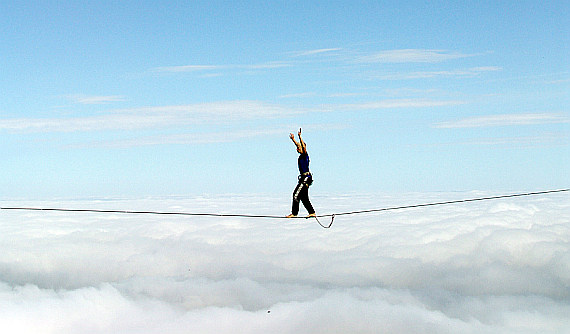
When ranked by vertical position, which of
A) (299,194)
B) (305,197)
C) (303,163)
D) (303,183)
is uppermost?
(303,163)

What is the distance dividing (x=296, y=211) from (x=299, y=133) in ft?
10.6

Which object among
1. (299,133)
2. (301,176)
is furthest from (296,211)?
(299,133)

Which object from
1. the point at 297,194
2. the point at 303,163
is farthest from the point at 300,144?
the point at 297,194

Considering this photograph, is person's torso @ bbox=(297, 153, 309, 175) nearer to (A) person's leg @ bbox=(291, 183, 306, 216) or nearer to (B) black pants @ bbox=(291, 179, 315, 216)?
(B) black pants @ bbox=(291, 179, 315, 216)

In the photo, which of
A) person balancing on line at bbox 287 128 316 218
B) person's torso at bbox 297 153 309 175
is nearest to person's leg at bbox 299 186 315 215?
person balancing on line at bbox 287 128 316 218

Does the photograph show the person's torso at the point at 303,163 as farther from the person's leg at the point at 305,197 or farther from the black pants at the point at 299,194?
the person's leg at the point at 305,197

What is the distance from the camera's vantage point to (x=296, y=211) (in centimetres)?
2198

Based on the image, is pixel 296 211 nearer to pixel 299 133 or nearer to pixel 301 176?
pixel 301 176

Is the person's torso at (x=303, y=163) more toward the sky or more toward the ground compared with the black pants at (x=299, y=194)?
more toward the sky

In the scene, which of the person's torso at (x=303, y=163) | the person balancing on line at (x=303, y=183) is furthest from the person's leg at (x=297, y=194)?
the person's torso at (x=303, y=163)

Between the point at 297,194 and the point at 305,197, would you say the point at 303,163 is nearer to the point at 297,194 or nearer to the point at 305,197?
the point at 297,194

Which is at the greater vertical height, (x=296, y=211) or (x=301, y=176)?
(x=301, y=176)

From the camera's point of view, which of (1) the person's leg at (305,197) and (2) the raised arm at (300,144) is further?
(1) the person's leg at (305,197)

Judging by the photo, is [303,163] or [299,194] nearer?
[303,163]
